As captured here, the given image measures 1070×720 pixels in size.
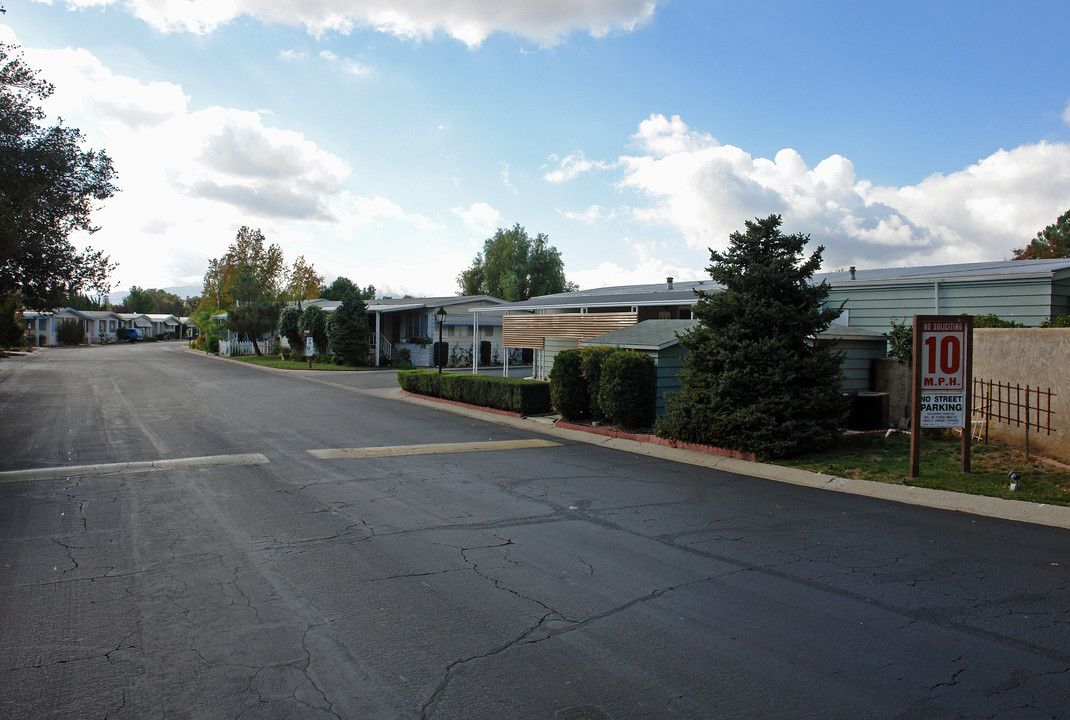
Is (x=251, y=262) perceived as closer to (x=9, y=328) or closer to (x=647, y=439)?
(x=9, y=328)

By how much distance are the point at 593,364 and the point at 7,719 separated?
42.3 feet

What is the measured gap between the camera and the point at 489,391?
18812 mm

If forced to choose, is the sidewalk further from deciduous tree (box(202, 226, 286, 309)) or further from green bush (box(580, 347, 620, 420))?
deciduous tree (box(202, 226, 286, 309))

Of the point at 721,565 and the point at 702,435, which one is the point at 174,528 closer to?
the point at 721,565

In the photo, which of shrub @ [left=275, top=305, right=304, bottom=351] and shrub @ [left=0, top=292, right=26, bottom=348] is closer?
shrub @ [left=275, top=305, right=304, bottom=351]

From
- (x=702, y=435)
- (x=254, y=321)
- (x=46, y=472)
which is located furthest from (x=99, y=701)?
(x=254, y=321)

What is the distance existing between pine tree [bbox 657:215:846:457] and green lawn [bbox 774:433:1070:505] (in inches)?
21.9

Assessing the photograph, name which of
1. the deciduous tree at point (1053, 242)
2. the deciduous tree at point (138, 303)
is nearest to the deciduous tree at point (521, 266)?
the deciduous tree at point (1053, 242)

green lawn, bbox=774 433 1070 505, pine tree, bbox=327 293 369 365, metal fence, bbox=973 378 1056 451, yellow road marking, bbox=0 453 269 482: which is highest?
pine tree, bbox=327 293 369 365

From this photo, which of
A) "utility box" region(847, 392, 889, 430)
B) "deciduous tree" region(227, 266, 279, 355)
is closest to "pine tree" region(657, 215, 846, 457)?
"utility box" region(847, 392, 889, 430)

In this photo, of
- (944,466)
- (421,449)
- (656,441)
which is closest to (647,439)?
(656,441)

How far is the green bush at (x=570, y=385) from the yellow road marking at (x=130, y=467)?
23.9 feet

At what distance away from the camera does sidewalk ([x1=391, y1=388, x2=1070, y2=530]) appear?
25.9ft

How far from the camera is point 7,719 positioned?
3.30m
